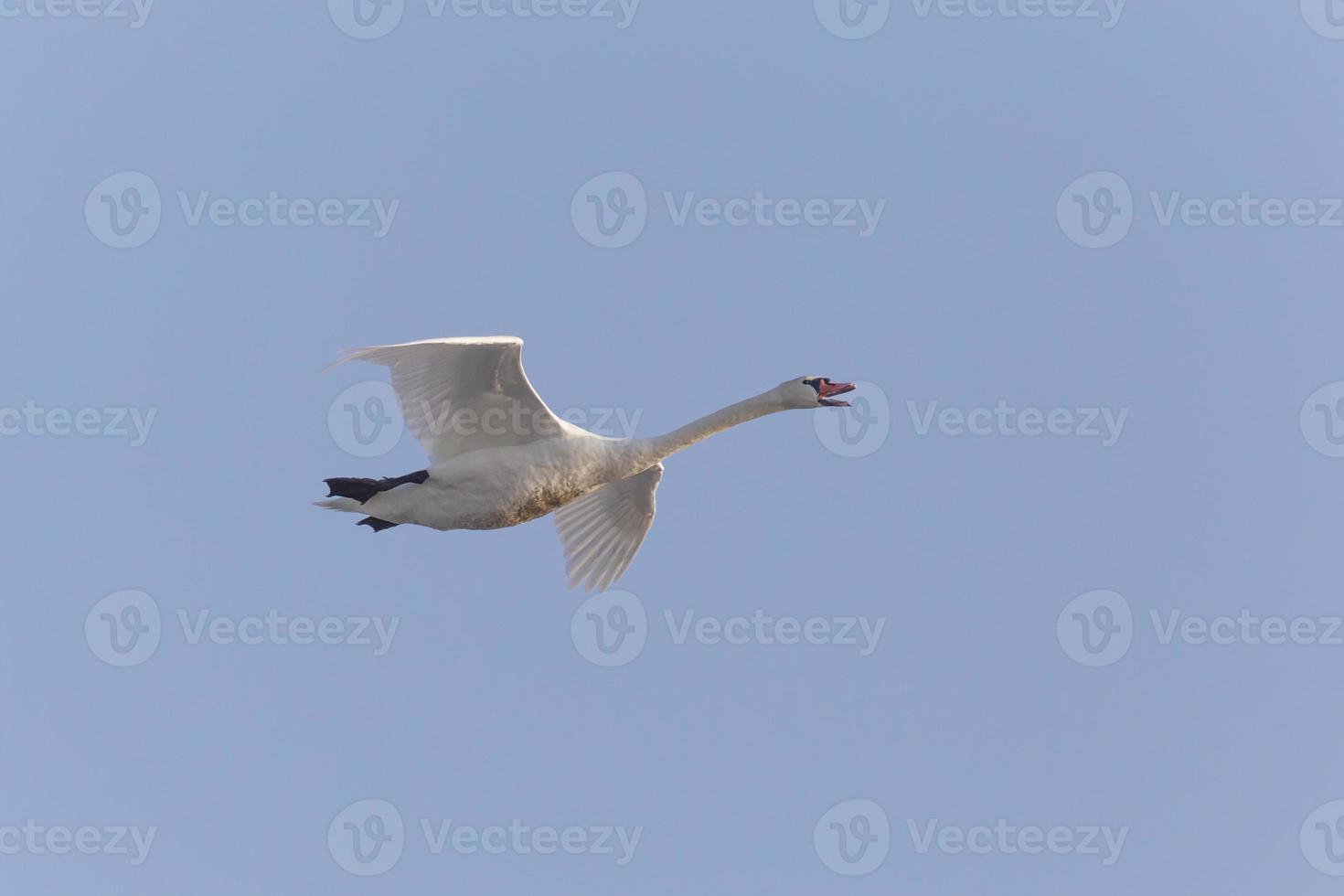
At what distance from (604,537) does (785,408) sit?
3.00 meters

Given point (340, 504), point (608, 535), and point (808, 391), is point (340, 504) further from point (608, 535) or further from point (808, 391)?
point (808, 391)

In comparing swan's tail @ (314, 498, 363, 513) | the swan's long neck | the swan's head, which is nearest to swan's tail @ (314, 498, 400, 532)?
swan's tail @ (314, 498, 363, 513)

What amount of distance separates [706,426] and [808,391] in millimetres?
1179

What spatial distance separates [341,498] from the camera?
19.6 meters

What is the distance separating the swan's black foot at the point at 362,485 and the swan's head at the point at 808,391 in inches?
155

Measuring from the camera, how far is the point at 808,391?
2044cm

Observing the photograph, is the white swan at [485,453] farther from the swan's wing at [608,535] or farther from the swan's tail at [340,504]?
the swan's wing at [608,535]

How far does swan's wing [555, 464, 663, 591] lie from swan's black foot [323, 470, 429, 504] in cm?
300

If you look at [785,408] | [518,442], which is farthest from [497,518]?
[785,408]

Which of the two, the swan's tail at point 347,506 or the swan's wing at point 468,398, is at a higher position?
the swan's wing at point 468,398

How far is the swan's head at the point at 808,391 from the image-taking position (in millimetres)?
20438

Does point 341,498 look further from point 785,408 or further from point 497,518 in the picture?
point 785,408

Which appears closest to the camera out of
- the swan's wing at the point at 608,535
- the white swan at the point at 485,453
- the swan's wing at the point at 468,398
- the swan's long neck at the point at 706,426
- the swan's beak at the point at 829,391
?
the swan's wing at the point at 468,398

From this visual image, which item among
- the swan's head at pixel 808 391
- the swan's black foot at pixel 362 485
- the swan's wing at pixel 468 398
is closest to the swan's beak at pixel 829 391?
the swan's head at pixel 808 391
